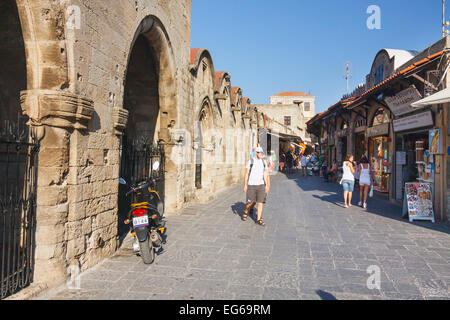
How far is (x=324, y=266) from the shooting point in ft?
14.4

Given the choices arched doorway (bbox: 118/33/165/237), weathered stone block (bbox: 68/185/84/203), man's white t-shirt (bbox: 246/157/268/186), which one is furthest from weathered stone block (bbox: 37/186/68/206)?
man's white t-shirt (bbox: 246/157/268/186)

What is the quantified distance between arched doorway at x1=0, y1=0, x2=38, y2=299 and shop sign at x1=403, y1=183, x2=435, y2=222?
766 cm

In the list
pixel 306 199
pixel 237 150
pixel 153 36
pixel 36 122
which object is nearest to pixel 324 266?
pixel 36 122

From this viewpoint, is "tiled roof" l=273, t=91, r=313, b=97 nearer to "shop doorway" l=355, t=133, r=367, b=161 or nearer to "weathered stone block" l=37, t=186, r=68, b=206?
"shop doorway" l=355, t=133, r=367, b=161

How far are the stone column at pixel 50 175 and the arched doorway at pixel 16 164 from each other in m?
0.09

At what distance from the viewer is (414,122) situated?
8.67 metres

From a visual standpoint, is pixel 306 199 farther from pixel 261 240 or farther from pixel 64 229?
pixel 64 229

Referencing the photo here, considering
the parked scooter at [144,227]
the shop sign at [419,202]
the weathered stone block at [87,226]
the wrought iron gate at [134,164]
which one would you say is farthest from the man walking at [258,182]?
the weathered stone block at [87,226]

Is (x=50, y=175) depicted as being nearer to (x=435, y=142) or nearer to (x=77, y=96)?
(x=77, y=96)

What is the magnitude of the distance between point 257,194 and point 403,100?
5515mm

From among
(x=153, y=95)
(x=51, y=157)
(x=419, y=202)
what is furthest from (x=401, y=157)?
(x=51, y=157)

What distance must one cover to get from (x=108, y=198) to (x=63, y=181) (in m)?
0.98

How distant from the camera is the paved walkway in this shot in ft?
11.7

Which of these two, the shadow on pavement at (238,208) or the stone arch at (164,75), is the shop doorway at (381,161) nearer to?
the shadow on pavement at (238,208)
